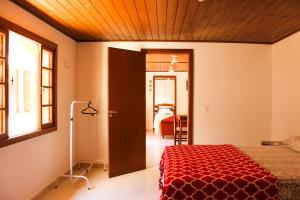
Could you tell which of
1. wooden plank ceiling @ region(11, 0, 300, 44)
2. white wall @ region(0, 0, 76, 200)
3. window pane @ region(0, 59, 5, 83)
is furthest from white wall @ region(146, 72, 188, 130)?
window pane @ region(0, 59, 5, 83)

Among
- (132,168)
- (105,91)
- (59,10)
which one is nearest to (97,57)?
(105,91)

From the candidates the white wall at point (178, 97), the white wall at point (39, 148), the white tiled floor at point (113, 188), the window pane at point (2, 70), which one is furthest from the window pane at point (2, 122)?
the white wall at point (178, 97)

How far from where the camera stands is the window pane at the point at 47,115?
325 cm

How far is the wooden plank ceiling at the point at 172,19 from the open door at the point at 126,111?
1.48ft

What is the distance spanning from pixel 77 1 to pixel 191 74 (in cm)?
234

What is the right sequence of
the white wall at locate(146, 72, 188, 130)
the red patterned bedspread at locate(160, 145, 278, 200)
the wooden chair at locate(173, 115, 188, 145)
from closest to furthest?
the red patterned bedspread at locate(160, 145, 278, 200), the wooden chair at locate(173, 115, 188, 145), the white wall at locate(146, 72, 188, 130)

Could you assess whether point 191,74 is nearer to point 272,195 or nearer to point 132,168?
point 132,168

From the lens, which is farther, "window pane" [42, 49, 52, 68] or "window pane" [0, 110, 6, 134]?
"window pane" [42, 49, 52, 68]

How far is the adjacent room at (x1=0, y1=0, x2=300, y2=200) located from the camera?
2.29 m

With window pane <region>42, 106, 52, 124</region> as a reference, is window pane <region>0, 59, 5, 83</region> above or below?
above

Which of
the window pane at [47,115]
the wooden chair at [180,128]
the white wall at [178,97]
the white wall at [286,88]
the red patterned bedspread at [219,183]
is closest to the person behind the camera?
the red patterned bedspread at [219,183]

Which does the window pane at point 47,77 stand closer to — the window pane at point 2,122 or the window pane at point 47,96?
the window pane at point 47,96

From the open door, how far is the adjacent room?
2cm

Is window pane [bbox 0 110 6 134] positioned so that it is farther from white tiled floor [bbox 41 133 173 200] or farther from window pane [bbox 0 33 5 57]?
white tiled floor [bbox 41 133 173 200]
